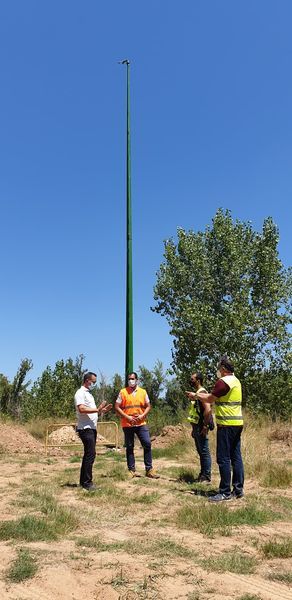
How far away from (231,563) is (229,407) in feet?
9.49

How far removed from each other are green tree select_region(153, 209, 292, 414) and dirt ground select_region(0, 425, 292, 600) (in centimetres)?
1313

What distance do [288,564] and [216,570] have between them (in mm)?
637

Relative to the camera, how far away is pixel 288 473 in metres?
7.71

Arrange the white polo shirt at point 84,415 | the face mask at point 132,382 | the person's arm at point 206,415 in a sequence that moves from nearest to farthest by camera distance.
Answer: the white polo shirt at point 84,415, the person's arm at point 206,415, the face mask at point 132,382

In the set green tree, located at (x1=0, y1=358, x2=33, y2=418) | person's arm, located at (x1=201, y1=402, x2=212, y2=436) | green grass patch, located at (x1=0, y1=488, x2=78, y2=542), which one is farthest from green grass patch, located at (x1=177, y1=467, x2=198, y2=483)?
green tree, located at (x1=0, y1=358, x2=33, y2=418)

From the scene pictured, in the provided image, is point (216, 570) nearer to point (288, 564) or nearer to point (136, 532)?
point (288, 564)

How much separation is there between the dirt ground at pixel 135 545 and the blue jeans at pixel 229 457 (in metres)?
0.28

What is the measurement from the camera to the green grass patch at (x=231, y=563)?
152 inches

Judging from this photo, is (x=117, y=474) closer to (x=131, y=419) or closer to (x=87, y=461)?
(x=131, y=419)

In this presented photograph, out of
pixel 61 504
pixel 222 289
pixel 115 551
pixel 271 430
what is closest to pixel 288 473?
pixel 61 504

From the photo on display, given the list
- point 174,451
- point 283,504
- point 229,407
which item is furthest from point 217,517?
point 174,451

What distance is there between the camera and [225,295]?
22.9 m

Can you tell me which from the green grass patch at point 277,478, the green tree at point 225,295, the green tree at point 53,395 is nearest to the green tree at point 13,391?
the green tree at point 53,395

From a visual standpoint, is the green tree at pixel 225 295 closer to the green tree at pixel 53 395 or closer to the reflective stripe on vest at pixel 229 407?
the green tree at pixel 53 395
